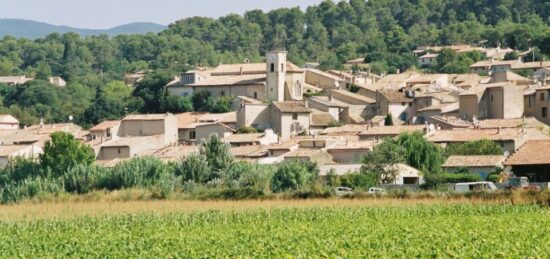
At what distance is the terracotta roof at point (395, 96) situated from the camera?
98.4 metres

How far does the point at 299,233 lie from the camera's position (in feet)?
109

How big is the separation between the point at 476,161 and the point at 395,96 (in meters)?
32.6

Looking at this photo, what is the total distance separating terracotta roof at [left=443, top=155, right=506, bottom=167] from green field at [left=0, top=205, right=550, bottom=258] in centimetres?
2364

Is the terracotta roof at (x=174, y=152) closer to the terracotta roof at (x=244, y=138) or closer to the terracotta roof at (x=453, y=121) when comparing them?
the terracotta roof at (x=244, y=138)

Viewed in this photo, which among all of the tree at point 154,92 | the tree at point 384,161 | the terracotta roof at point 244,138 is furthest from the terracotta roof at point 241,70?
the tree at point 384,161

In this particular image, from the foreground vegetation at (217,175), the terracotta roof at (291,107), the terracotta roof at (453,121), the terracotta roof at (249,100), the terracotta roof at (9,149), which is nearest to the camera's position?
the foreground vegetation at (217,175)

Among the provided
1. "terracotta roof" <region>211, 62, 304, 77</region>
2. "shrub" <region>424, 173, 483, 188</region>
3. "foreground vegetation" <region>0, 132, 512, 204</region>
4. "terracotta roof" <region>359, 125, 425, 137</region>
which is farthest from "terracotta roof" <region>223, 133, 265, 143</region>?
"terracotta roof" <region>211, 62, 304, 77</region>

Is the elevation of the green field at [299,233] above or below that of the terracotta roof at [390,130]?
below

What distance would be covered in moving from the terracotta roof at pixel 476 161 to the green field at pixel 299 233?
77.6 ft

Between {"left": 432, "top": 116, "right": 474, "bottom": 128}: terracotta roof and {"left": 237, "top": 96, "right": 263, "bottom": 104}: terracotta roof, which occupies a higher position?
{"left": 237, "top": 96, "right": 263, "bottom": 104}: terracotta roof

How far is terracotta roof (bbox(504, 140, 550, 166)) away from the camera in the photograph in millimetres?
54969

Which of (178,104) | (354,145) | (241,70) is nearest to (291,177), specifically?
(354,145)

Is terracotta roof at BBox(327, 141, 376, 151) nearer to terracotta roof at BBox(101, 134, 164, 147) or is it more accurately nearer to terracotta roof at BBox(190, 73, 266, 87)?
terracotta roof at BBox(101, 134, 164, 147)

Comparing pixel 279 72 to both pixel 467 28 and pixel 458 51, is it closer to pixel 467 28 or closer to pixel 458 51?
pixel 458 51
